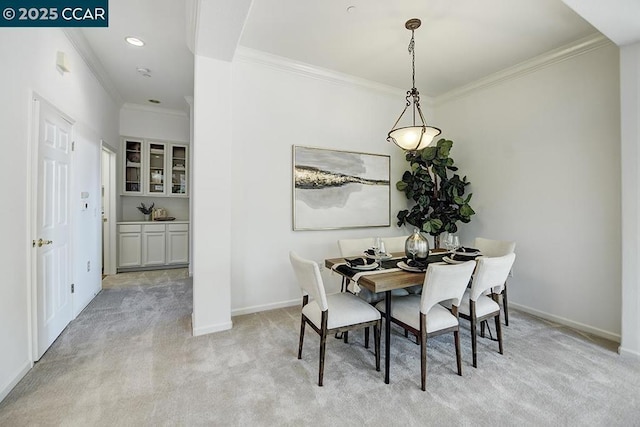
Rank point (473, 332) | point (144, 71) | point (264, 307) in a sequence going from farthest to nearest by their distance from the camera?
point (144, 71), point (264, 307), point (473, 332)

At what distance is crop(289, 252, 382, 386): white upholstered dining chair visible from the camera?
6.41 feet

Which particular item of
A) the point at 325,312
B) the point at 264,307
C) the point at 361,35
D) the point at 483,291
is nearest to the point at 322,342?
the point at 325,312

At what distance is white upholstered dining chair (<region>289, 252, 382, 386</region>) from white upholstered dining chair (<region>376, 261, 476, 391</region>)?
191mm

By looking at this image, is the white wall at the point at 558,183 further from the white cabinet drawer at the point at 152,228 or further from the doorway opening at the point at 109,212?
the doorway opening at the point at 109,212

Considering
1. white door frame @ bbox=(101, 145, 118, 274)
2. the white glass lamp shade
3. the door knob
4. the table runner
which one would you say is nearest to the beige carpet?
the table runner

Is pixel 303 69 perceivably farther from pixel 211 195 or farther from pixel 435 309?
pixel 435 309

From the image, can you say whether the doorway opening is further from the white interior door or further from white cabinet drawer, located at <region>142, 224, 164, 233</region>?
the white interior door

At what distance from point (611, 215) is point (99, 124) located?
19.7 ft

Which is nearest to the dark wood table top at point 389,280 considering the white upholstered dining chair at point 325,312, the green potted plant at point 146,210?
the white upholstered dining chair at point 325,312

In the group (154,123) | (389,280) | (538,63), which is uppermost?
(538,63)

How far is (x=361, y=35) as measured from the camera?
9.37 feet

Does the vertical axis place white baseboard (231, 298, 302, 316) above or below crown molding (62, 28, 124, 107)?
below

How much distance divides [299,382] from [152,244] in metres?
A: 4.27

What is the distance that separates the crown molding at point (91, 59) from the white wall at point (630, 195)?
4949mm
